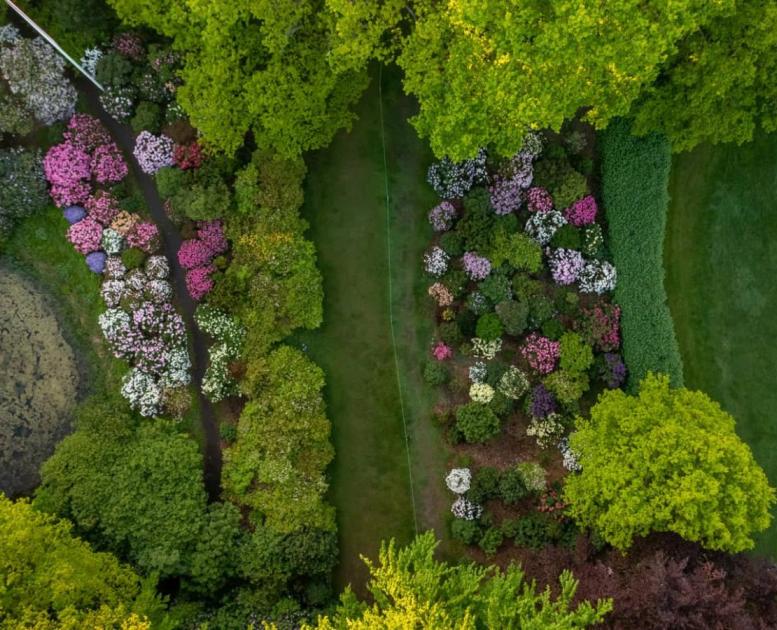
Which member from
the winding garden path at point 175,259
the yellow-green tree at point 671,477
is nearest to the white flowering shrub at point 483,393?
the yellow-green tree at point 671,477

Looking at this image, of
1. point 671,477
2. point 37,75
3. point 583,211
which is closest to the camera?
point 671,477

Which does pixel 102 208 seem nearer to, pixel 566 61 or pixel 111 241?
pixel 111 241

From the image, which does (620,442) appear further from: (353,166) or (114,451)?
(114,451)

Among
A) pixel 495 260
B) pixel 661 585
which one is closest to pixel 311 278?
pixel 495 260

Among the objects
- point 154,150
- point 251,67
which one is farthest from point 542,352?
point 154,150

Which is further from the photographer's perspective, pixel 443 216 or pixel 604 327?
pixel 443 216

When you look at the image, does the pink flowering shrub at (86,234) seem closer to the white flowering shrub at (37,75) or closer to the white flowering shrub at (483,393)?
the white flowering shrub at (37,75)
